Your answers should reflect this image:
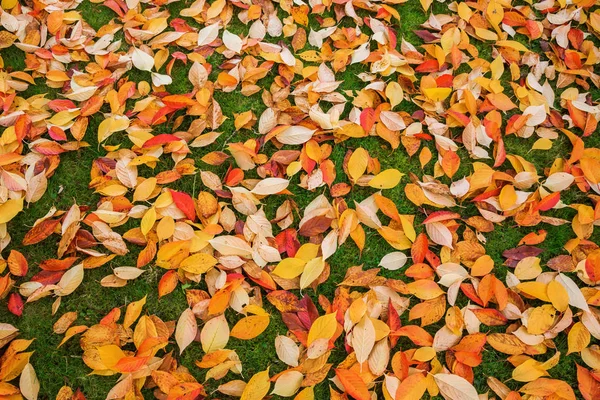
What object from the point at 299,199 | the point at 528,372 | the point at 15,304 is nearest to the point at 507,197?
the point at 528,372

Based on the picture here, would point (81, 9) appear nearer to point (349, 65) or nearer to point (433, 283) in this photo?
point (349, 65)

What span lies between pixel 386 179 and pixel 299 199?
1.20ft

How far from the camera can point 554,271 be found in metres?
1.82

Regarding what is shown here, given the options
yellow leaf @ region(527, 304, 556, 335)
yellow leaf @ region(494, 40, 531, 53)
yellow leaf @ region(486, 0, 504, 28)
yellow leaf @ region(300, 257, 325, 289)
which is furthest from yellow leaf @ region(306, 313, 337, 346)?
yellow leaf @ region(486, 0, 504, 28)

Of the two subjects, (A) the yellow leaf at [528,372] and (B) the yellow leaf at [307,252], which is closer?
(A) the yellow leaf at [528,372]

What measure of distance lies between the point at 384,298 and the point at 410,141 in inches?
28.5

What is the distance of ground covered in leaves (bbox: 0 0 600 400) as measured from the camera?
165cm

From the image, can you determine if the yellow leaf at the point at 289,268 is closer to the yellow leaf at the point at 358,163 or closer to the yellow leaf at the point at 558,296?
the yellow leaf at the point at 358,163

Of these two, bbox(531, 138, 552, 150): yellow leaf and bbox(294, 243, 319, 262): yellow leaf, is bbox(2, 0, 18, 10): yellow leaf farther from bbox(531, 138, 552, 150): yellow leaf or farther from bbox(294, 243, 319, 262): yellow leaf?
bbox(531, 138, 552, 150): yellow leaf

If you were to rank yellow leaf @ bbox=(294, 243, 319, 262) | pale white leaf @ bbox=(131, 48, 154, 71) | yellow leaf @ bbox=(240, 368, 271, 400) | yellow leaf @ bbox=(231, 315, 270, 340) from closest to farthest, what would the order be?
yellow leaf @ bbox=(240, 368, 271, 400)
yellow leaf @ bbox=(231, 315, 270, 340)
yellow leaf @ bbox=(294, 243, 319, 262)
pale white leaf @ bbox=(131, 48, 154, 71)

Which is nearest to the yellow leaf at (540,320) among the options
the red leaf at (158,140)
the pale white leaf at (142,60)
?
the red leaf at (158,140)

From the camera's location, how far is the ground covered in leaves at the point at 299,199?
5.41 feet

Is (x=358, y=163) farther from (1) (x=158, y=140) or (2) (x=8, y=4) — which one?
(2) (x=8, y=4)

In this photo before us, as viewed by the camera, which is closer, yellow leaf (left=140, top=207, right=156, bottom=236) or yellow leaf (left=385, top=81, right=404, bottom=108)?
yellow leaf (left=140, top=207, right=156, bottom=236)
